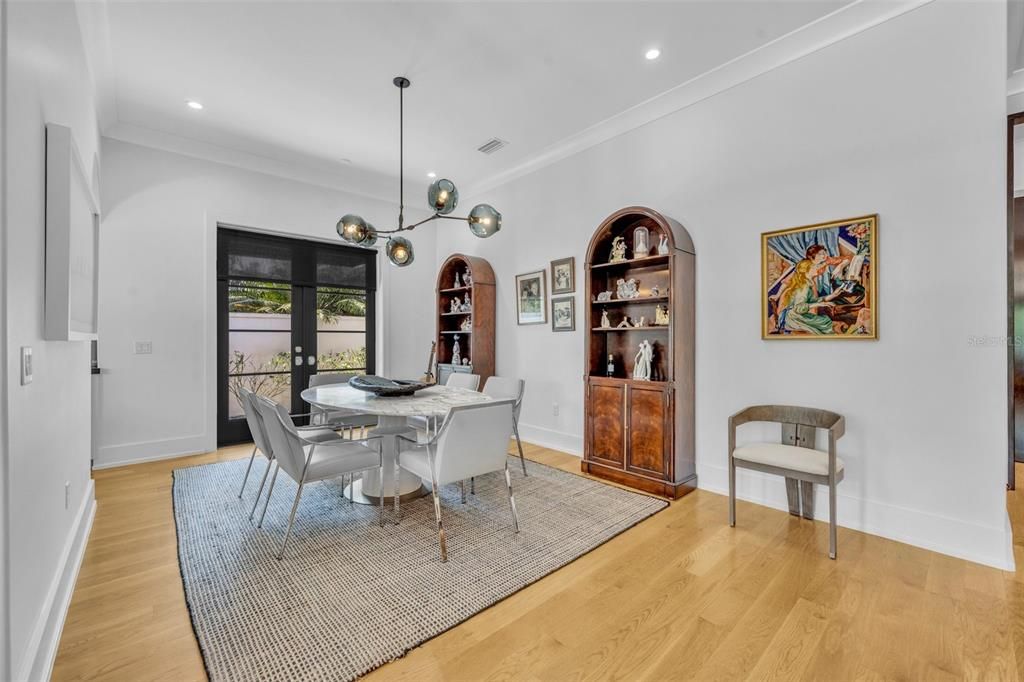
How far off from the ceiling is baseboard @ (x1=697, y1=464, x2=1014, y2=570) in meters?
2.99

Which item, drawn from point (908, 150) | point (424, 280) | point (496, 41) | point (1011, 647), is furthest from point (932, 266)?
point (424, 280)

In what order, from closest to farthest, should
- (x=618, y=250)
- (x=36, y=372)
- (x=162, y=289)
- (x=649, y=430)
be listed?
(x=36, y=372), (x=649, y=430), (x=618, y=250), (x=162, y=289)

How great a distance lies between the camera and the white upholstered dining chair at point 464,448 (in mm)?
2438

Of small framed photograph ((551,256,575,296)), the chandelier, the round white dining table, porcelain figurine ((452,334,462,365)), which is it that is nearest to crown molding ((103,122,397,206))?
the chandelier

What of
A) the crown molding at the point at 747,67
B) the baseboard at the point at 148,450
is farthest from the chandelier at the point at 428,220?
the baseboard at the point at 148,450

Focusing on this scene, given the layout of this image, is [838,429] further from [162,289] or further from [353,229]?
[162,289]

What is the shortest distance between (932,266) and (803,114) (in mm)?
1259

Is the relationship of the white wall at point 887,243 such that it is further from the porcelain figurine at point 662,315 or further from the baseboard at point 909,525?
the porcelain figurine at point 662,315

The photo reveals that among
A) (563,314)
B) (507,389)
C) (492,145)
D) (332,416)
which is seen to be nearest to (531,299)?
(563,314)

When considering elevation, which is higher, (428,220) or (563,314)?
(428,220)

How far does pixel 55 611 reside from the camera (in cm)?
180

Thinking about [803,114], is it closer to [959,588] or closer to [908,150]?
[908,150]

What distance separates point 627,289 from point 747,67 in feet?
5.83

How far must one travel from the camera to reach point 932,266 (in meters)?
2.54
